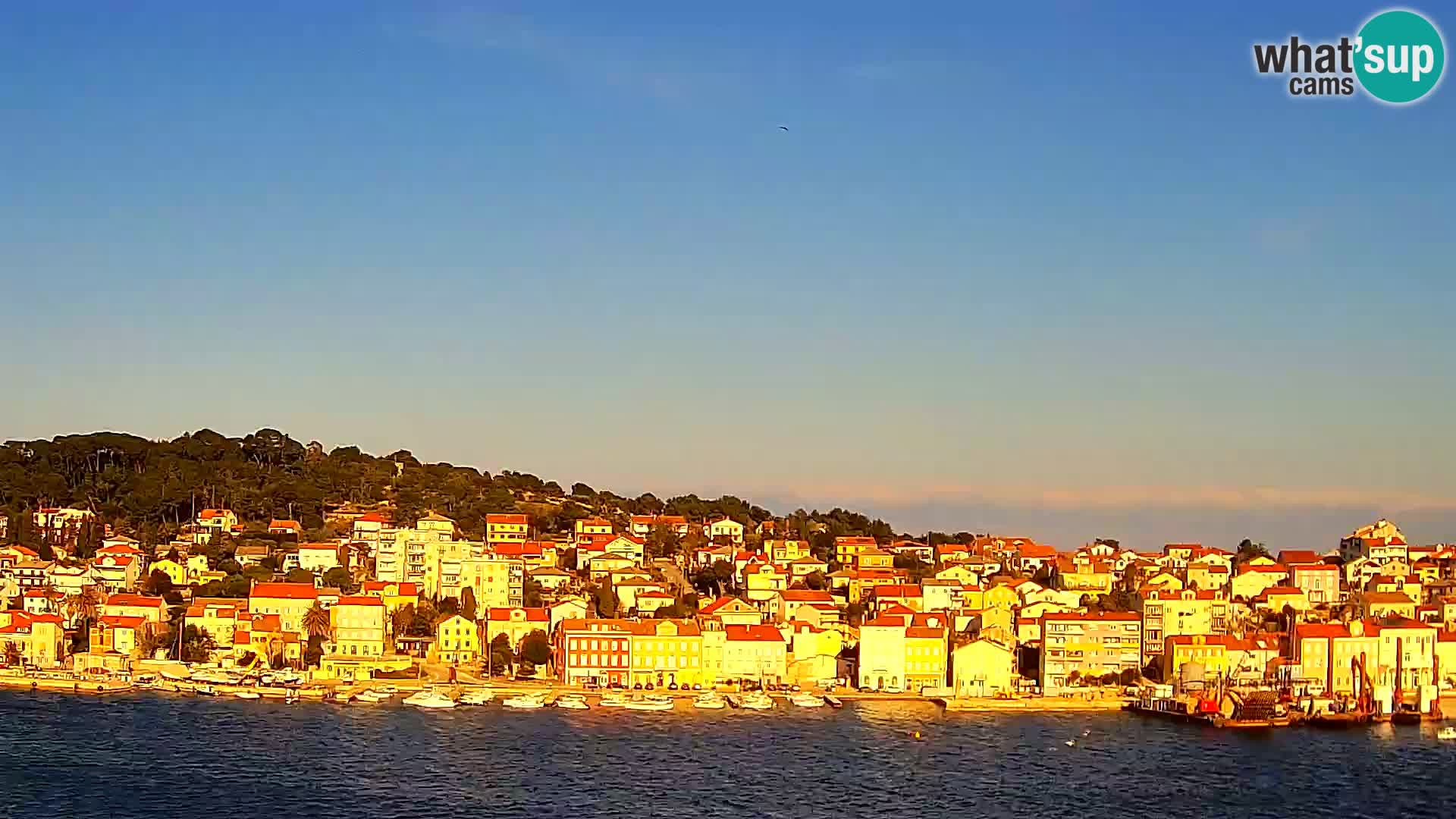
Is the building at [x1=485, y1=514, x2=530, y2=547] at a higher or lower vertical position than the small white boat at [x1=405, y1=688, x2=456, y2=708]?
higher

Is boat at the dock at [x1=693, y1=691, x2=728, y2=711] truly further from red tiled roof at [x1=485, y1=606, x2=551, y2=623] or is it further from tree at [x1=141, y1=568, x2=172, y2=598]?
tree at [x1=141, y1=568, x2=172, y2=598]

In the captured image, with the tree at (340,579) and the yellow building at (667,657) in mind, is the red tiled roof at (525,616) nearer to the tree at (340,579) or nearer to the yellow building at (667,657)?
the yellow building at (667,657)

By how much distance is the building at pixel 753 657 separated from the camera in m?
28.4

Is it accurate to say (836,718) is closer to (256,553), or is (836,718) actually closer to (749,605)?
(749,605)

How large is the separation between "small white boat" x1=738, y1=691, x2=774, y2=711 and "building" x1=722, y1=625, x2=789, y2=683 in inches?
62.2

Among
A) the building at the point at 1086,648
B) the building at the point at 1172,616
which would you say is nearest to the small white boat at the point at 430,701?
the building at the point at 1086,648

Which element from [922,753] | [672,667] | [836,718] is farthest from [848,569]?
[922,753]

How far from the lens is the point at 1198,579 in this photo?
37.1 meters

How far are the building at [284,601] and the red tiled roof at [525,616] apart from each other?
10.8ft

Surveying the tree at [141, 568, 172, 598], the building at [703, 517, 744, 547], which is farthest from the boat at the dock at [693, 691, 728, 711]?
the building at [703, 517, 744, 547]

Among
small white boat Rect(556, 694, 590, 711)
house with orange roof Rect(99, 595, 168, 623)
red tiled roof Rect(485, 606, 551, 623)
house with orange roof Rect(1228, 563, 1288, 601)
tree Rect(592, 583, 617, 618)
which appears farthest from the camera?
house with orange roof Rect(1228, 563, 1288, 601)

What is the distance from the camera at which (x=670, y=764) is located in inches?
826

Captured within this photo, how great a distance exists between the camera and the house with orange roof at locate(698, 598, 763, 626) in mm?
30953

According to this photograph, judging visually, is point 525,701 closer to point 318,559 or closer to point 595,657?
point 595,657
